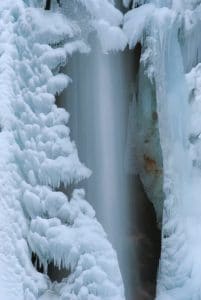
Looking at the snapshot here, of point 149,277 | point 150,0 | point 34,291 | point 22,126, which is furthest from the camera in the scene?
point 149,277

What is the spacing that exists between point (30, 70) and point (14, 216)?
2.25 feet

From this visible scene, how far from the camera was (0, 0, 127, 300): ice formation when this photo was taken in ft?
7.82

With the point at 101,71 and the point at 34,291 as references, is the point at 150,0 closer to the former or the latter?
the point at 101,71

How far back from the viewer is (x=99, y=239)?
2.46 m

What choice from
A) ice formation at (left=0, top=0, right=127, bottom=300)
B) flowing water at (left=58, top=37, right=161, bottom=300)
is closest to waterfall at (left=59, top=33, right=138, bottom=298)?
flowing water at (left=58, top=37, right=161, bottom=300)

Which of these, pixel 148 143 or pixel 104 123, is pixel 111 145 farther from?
pixel 148 143

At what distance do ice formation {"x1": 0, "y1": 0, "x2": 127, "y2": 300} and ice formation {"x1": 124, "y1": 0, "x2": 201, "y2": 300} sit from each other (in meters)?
0.19

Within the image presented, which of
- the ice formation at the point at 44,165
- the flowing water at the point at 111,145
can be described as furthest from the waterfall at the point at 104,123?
the ice formation at the point at 44,165

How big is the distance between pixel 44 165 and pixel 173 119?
2.49 ft

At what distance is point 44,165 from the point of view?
8.07 ft

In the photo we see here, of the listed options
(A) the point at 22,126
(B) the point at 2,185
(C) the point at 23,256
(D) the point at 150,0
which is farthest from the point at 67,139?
(D) the point at 150,0

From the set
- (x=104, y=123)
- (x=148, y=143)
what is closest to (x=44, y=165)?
(x=104, y=123)

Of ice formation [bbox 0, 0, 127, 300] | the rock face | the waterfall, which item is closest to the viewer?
ice formation [bbox 0, 0, 127, 300]

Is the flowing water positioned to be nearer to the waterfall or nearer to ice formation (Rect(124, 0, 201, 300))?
the waterfall
